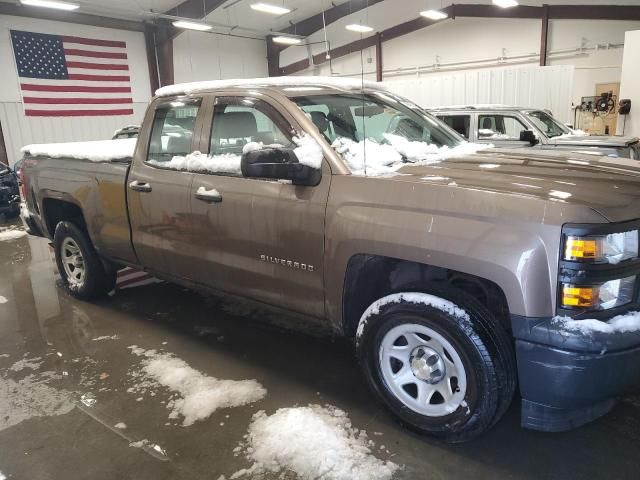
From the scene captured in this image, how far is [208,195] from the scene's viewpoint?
3.25m

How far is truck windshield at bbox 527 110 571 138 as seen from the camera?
8.49 metres

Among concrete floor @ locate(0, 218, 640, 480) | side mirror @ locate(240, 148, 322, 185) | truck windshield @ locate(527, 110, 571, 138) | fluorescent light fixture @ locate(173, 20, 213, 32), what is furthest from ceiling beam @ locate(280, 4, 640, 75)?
side mirror @ locate(240, 148, 322, 185)

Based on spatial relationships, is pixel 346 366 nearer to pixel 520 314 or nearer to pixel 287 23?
pixel 520 314

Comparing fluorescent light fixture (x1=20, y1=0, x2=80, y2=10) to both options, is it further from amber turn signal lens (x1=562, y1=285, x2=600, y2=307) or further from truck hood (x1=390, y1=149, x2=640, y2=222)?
amber turn signal lens (x1=562, y1=285, x2=600, y2=307)

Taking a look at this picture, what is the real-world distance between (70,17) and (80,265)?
45.0ft

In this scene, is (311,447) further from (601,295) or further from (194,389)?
(601,295)

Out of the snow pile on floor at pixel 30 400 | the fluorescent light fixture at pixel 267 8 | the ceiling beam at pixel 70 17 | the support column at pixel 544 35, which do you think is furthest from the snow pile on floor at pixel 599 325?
the ceiling beam at pixel 70 17

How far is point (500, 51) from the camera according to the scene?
16.5m

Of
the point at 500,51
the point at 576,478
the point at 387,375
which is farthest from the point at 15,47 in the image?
the point at 576,478

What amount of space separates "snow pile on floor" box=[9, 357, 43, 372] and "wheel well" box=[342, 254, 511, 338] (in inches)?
93.5

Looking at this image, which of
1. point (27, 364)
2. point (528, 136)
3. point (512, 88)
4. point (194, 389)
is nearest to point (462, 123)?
point (528, 136)

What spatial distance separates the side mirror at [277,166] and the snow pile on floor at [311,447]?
1326mm

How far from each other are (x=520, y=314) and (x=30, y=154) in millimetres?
4826

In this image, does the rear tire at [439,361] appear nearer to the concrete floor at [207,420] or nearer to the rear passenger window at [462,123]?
the concrete floor at [207,420]
